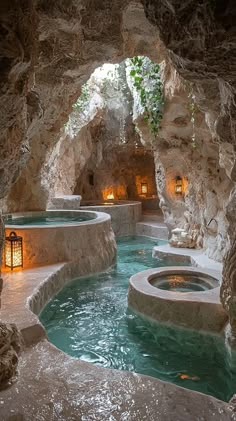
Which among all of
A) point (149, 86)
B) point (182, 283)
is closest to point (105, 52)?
point (149, 86)

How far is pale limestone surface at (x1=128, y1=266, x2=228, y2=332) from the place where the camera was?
6746 mm

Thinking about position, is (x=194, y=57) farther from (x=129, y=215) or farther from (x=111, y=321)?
(x=129, y=215)

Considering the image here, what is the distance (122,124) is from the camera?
22.9m

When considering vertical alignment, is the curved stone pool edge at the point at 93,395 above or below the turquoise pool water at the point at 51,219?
below

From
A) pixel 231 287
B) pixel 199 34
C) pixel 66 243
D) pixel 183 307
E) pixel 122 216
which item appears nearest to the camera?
pixel 199 34

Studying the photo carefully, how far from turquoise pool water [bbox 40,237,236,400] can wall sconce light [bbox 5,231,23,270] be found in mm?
1510

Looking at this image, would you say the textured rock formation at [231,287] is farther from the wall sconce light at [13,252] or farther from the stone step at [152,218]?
the stone step at [152,218]

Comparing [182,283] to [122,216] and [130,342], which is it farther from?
[122,216]

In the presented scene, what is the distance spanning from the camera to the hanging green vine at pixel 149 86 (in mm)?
11547

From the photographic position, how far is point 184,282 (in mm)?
8938

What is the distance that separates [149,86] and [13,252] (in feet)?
26.3

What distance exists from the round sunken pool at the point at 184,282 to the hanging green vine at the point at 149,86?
21.2 feet

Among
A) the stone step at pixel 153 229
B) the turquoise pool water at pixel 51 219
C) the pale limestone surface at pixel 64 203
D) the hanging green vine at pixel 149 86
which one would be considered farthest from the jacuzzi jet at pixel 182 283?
the pale limestone surface at pixel 64 203

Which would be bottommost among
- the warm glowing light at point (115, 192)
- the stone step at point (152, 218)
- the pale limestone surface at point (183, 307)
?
the pale limestone surface at point (183, 307)
